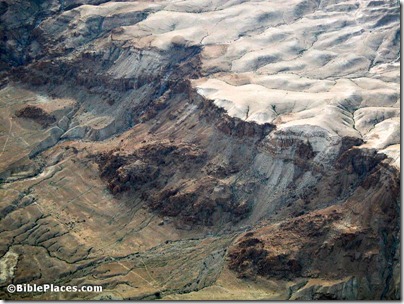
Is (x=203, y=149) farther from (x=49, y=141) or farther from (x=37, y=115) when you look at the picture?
(x=37, y=115)

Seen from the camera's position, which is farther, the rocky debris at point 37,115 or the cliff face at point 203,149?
the rocky debris at point 37,115

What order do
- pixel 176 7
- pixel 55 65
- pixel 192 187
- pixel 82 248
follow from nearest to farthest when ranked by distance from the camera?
1. pixel 82 248
2. pixel 192 187
3. pixel 55 65
4. pixel 176 7

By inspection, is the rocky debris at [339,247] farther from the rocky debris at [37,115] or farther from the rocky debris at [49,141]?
the rocky debris at [37,115]

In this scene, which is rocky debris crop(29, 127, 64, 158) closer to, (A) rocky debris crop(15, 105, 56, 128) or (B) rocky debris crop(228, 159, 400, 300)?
(A) rocky debris crop(15, 105, 56, 128)

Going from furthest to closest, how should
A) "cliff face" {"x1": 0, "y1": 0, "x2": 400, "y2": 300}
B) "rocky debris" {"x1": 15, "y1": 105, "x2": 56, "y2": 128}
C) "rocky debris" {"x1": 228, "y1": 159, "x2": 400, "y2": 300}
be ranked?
"rocky debris" {"x1": 15, "y1": 105, "x2": 56, "y2": 128}
"cliff face" {"x1": 0, "y1": 0, "x2": 400, "y2": 300}
"rocky debris" {"x1": 228, "y1": 159, "x2": 400, "y2": 300}

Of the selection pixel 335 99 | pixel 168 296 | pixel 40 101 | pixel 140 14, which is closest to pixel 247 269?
pixel 168 296

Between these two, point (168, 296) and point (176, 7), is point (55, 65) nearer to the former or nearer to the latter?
point (176, 7)

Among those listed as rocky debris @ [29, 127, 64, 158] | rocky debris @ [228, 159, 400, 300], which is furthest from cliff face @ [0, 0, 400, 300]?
rocky debris @ [29, 127, 64, 158]

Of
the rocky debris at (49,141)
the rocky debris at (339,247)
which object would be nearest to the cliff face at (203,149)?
the rocky debris at (339,247)

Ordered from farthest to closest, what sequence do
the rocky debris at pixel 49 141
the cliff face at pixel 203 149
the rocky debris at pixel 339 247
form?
the rocky debris at pixel 49 141 < the cliff face at pixel 203 149 < the rocky debris at pixel 339 247
